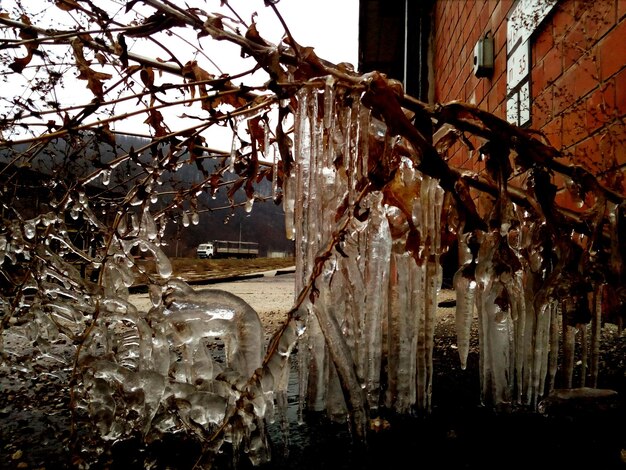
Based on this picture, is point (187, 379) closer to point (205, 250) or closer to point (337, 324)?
point (337, 324)

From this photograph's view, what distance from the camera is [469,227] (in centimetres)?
125

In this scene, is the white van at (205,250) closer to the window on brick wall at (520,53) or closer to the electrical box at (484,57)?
the electrical box at (484,57)

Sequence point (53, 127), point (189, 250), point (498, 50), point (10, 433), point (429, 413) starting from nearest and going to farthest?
1. point (10, 433)
2. point (429, 413)
3. point (53, 127)
4. point (498, 50)
5. point (189, 250)

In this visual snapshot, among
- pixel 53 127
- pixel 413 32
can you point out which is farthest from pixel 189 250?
pixel 53 127

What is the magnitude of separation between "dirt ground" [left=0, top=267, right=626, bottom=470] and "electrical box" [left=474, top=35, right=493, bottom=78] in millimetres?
2518

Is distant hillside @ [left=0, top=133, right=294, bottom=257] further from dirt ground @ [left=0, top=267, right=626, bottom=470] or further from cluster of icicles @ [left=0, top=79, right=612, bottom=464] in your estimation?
dirt ground @ [left=0, top=267, right=626, bottom=470]

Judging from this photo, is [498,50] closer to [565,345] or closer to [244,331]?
[565,345]

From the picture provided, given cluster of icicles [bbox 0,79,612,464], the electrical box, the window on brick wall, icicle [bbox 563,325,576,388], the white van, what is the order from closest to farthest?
cluster of icicles [bbox 0,79,612,464] < icicle [bbox 563,325,576,388] < the window on brick wall < the electrical box < the white van

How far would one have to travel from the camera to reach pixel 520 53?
2.61 meters

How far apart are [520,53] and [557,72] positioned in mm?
611

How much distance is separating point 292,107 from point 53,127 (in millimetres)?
897

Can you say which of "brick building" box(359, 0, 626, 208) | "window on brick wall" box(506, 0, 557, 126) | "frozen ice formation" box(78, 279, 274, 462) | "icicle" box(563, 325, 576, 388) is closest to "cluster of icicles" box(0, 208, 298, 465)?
"frozen ice formation" box(78, 279, 274, 462)

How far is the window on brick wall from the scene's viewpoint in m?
2.38

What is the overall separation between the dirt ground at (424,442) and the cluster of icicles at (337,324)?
0.07 m
